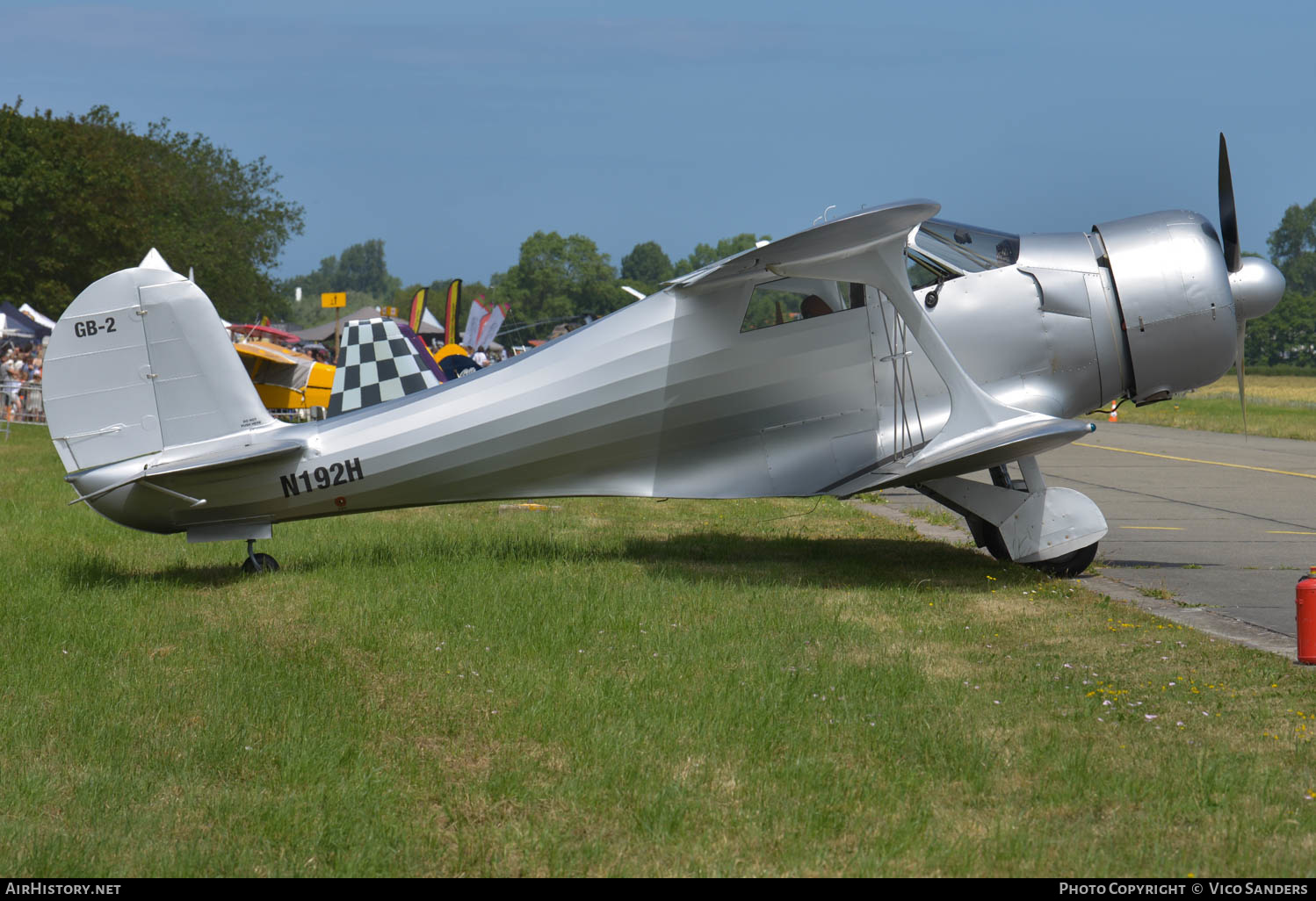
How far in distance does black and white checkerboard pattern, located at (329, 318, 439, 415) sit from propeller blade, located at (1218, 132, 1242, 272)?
7.10 metres

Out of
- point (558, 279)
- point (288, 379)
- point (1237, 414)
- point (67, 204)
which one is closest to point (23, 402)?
point (288, 379)

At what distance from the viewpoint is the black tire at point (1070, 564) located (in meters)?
9.17

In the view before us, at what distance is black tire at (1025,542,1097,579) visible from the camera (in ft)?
30.1

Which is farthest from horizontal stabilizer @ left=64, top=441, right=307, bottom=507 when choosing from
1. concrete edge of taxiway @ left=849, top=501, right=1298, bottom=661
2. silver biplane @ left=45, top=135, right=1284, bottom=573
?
concrete edge of taxiway @ left=849, top=501, right=1298, bottom=661

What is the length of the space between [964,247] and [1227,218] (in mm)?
2162

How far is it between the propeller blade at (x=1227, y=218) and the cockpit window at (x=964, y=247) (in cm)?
166

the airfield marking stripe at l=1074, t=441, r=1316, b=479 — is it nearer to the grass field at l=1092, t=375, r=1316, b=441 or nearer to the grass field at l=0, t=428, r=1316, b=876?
Answer: the grass field at l=1092, t=375, r=1316, b=441

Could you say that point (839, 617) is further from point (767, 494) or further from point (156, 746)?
point (156, 746)

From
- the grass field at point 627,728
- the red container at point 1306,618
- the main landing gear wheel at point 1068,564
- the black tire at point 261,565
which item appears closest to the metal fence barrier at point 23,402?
the grass field at point 627,728

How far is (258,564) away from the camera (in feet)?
30.8

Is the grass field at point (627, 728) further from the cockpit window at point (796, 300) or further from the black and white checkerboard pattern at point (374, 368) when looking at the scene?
the black and white checkerboard pattern at point (374, 368)

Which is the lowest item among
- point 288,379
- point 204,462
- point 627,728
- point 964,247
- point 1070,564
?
point 1070,564

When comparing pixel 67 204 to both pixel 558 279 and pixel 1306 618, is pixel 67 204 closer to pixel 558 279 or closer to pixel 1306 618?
pixel 1306 618
